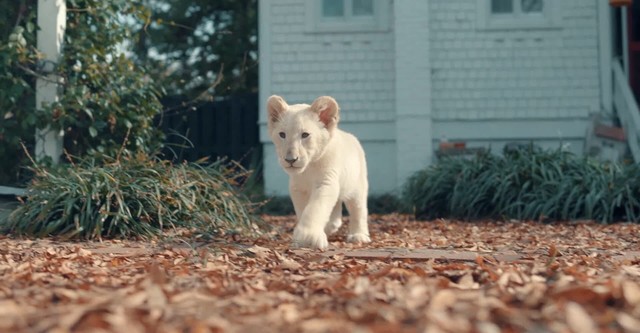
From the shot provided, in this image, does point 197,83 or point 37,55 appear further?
point 197,83

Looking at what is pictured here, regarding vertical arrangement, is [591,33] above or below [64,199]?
above

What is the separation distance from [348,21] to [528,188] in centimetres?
441

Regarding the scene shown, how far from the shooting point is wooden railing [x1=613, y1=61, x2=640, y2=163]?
11961mm

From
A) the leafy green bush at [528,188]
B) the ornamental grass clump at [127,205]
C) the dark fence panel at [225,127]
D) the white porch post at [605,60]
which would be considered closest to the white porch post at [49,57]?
the ornamental grass clump at [127,205]

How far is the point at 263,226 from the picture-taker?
25.9 ft

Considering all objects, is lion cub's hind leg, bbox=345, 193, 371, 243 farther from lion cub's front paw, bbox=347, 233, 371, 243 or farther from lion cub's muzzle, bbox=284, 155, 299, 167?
lion cub's muzzle, bbox=284, 155, 299, 167

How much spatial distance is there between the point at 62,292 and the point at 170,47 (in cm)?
1441

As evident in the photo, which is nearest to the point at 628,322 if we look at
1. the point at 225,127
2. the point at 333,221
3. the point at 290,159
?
the point at 290,159

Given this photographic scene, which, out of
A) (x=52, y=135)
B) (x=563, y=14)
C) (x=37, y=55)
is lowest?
(x=52, y=135)

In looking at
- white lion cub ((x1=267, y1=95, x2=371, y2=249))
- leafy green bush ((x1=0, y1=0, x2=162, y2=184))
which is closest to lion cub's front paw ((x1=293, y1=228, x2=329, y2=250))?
white lion cub ((x1=267, y1=95, x2=371, y2=249))

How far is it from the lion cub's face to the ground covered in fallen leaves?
635 mm

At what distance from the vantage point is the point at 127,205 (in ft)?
23.5

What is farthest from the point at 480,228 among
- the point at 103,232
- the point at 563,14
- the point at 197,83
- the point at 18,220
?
the point at 197,83

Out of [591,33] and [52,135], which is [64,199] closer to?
[52,135]
